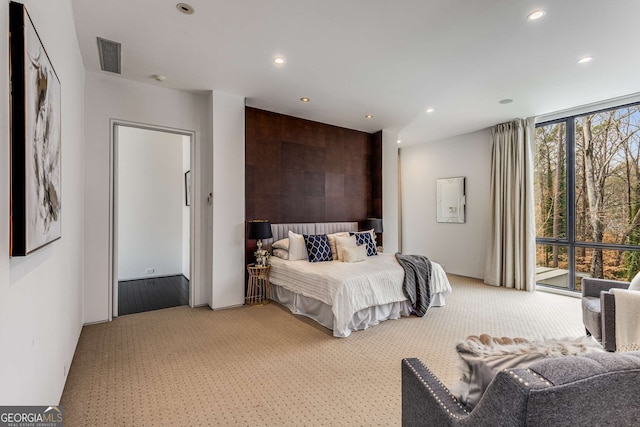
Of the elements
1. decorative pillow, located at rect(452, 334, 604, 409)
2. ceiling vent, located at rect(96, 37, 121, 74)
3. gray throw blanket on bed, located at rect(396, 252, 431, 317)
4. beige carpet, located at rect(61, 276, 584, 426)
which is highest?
ceiling vent, located at rect(96, 37, 121, 74)

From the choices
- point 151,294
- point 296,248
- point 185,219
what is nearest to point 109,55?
point 296,248

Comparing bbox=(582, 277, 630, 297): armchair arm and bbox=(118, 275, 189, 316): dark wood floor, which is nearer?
bbox=(582, 277, 630, 297): armchair arm

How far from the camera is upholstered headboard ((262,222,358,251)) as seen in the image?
4762 mm

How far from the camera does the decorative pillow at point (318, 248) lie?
14.2 ft

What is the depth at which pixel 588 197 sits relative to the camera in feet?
14.9

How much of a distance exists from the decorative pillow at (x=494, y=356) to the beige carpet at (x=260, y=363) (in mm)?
388

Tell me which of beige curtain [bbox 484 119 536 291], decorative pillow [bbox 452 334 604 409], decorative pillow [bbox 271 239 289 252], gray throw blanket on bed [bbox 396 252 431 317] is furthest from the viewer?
beige curtain [bbox 484 119 536 291]

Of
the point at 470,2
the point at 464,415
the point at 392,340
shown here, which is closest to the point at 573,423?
the point at 464,415

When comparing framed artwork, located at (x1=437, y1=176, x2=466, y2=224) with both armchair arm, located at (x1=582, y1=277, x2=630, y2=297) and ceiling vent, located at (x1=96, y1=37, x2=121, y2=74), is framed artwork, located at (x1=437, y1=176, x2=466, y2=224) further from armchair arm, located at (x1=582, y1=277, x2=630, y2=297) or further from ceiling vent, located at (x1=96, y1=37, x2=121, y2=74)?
ceiling vent, located at (x1=96, y1=37, x2=121, y2=74)

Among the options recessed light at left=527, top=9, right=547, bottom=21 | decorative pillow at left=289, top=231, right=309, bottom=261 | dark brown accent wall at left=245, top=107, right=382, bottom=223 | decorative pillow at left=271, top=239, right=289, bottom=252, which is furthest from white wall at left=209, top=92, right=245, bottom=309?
recessed light at left=527, top=9, right=547, bottom=21

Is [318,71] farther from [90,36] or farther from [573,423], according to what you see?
[573,423]

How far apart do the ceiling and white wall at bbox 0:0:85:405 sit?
68 cm

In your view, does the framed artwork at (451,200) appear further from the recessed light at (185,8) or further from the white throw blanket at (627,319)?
the recessed light at (185,8)

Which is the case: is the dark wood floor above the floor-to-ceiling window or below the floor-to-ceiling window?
below
